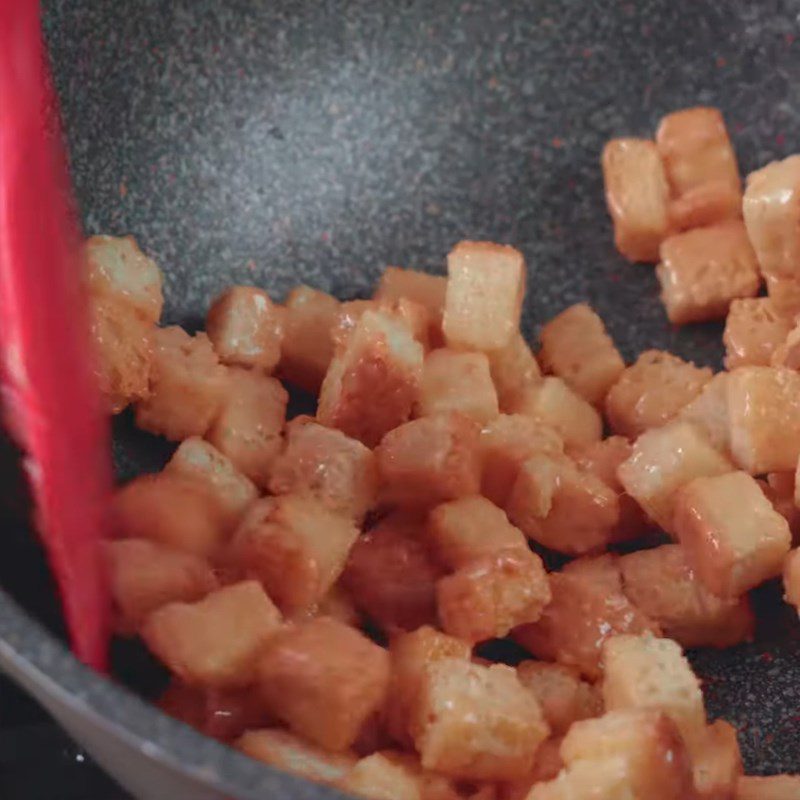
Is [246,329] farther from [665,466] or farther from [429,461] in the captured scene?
[665,466]

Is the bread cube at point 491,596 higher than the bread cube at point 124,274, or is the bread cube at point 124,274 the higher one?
the bread cube at point 124,274

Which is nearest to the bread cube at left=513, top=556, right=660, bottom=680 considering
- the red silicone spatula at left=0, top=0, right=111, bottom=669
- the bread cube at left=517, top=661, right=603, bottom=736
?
Answer: the bread cube at left=517, top=661, right=603, bottom=736

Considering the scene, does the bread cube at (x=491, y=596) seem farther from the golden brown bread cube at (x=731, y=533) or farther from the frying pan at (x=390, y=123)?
the frying pan at (x=390, y=123)

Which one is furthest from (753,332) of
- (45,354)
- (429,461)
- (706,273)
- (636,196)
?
(45,354)

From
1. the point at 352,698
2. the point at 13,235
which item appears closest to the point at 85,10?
the point at 13,235

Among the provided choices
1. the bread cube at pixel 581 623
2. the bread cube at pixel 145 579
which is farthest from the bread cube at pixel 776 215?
the bread cube at pixel 145 579

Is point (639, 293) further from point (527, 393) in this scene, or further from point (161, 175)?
point (161, 175)
